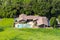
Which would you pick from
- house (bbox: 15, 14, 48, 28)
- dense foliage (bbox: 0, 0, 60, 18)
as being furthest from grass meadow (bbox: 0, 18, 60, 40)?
dense foliage (bbox: 0, 0, 60, 18)

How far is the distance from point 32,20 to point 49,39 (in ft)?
43.9

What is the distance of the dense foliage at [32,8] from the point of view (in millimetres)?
33125

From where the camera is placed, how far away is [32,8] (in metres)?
34.2

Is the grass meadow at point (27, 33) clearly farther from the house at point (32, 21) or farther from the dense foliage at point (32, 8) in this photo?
the dense foliage at point (32, 8)

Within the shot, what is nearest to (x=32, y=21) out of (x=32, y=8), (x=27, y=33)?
(x=32, y=8)

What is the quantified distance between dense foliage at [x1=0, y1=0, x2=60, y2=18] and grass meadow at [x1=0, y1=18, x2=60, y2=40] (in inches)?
81.9

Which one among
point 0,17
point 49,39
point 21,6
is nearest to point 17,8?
point 21,6

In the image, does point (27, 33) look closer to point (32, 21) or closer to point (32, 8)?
point (32, 21)

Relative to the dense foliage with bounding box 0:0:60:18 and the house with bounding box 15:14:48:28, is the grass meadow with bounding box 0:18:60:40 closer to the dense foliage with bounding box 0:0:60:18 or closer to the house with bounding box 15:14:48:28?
the house with bounding box 15:14:48:28

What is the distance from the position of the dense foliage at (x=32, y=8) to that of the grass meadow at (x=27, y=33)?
2.08m

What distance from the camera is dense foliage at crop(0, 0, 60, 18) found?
3312 cm

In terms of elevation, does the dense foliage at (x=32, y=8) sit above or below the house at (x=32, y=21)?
above

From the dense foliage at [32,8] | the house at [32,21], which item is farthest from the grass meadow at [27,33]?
the dense foliage at [32,8]

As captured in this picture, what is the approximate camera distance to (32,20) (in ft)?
104
